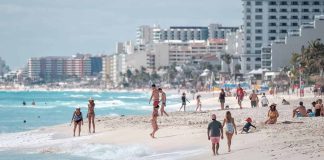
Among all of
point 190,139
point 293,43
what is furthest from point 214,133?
point 293,43

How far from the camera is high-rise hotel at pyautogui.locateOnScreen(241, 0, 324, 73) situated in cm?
14938

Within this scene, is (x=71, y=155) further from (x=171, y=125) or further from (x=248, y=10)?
(x=248, y=10)

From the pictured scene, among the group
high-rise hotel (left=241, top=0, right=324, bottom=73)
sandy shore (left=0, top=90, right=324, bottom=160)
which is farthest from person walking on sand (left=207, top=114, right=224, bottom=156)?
high-rise hotel (left=241, top=0, right=324, bottom=73)

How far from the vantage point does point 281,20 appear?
151375 mm

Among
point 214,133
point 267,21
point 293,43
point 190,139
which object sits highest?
point 267,21

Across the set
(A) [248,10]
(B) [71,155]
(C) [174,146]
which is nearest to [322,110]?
(C) [174,146]

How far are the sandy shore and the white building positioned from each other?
3545 inches

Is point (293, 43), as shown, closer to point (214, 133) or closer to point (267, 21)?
point (267, 21)

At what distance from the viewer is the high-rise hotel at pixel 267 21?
490 feet

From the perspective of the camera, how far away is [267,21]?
492ft

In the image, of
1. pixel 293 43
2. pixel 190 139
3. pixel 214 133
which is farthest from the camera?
pixel 293 43

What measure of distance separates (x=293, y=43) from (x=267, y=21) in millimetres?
24185

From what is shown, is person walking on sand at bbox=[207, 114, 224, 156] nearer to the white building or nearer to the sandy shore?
the sandy shore

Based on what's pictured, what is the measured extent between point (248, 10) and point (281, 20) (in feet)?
22.3
